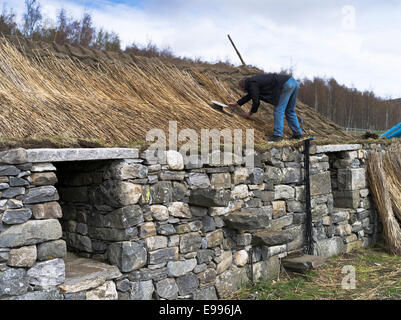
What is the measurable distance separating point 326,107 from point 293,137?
576cm

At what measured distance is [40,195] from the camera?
131 inches

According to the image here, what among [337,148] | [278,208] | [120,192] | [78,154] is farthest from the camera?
[337,148]

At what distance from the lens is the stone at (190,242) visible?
4375mm

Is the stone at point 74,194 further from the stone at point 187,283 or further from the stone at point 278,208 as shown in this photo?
→ the stone at point 278,208

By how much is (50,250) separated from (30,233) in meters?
0.23

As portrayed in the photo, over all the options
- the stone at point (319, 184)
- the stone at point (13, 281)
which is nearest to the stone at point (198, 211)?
the stone at point (13, 281)

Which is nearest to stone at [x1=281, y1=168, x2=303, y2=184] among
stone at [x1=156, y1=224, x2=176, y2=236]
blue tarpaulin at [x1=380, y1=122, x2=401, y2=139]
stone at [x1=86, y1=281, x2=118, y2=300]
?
stone at [x1=156, y1=224, x2=176, y2=236]

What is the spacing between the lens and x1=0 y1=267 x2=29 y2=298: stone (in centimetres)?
310

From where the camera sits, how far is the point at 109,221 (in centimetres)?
404

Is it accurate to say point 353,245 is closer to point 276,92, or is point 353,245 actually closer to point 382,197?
point 382,197

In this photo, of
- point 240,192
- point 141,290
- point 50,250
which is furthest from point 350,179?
point 50,250

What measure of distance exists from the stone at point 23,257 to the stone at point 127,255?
869 mm

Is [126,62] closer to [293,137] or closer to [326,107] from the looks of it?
[293,137]

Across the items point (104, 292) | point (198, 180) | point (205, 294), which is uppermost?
point (198, 180)
